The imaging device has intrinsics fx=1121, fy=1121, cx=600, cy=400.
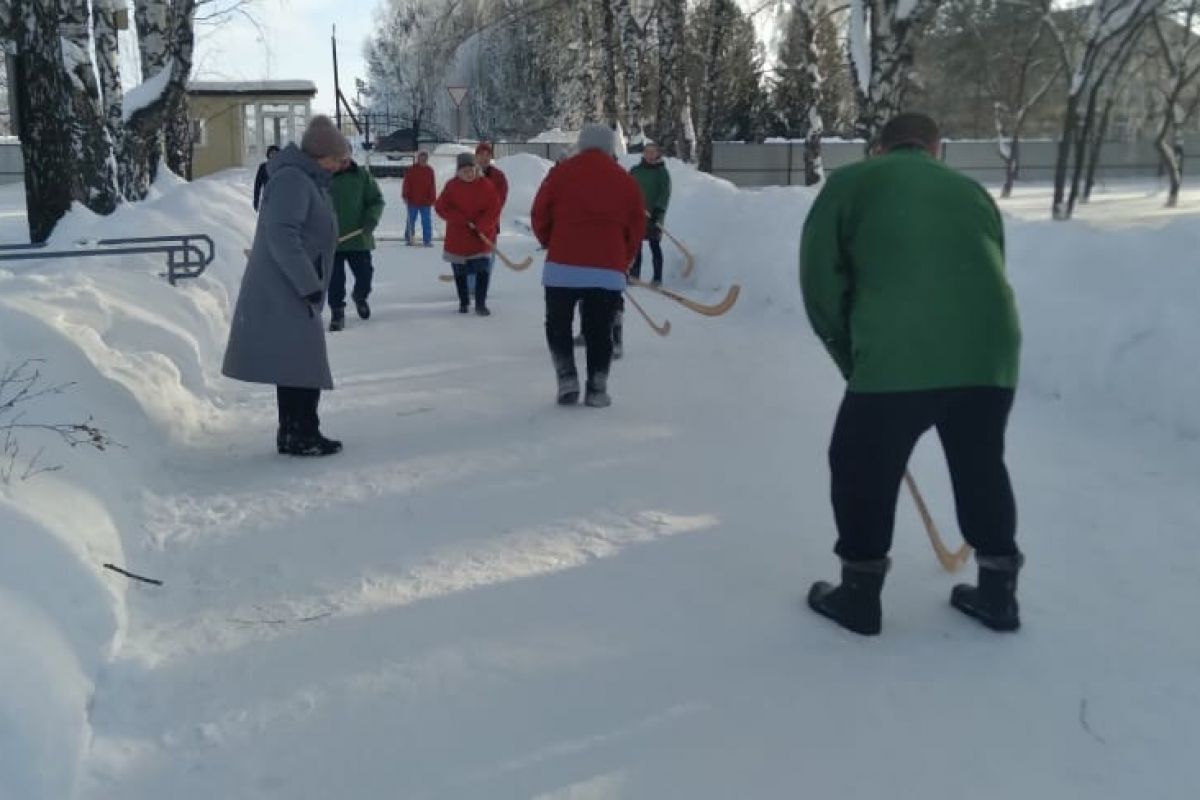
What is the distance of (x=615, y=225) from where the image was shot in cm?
679

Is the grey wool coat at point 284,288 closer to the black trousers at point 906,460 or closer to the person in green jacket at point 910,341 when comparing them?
the person in green jacket at point 910,341

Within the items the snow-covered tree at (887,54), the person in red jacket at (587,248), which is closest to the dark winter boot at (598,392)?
the person in red jacket at (587,248)

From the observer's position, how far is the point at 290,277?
5285mm

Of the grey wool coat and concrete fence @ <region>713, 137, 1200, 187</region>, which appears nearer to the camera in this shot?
the grey wool coat

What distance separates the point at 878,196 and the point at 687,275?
990 cm

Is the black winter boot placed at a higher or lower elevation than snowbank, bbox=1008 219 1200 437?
lower

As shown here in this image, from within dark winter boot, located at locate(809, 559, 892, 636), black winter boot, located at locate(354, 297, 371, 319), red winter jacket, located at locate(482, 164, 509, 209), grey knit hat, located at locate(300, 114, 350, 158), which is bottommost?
black winter boot, located at locate(354, 297, 371, 319)

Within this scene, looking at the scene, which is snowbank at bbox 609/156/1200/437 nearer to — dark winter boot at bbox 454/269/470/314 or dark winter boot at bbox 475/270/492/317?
dark winter boot at bbox 475/270/492/317

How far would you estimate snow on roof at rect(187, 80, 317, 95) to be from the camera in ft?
129

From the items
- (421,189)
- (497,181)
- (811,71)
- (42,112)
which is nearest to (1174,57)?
(811,71)

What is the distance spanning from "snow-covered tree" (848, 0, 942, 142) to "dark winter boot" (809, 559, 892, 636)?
802cm

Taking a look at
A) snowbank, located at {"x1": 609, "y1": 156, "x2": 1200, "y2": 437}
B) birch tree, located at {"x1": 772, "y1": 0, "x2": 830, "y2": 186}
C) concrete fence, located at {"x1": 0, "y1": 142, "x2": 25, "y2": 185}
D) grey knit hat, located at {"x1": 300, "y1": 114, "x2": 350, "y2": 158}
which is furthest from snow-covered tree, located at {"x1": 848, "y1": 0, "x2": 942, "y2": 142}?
concrete fence, located at {"x1": 0, "y1": 142, "x2": 25, "y2": 185}

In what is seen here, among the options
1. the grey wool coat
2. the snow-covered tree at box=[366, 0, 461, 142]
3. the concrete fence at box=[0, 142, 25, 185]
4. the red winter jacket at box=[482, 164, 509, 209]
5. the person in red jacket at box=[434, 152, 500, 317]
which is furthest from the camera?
the snow-covered tree at box=[366, 0, 461, 142]

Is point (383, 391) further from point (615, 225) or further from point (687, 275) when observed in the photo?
point (687, 275)
